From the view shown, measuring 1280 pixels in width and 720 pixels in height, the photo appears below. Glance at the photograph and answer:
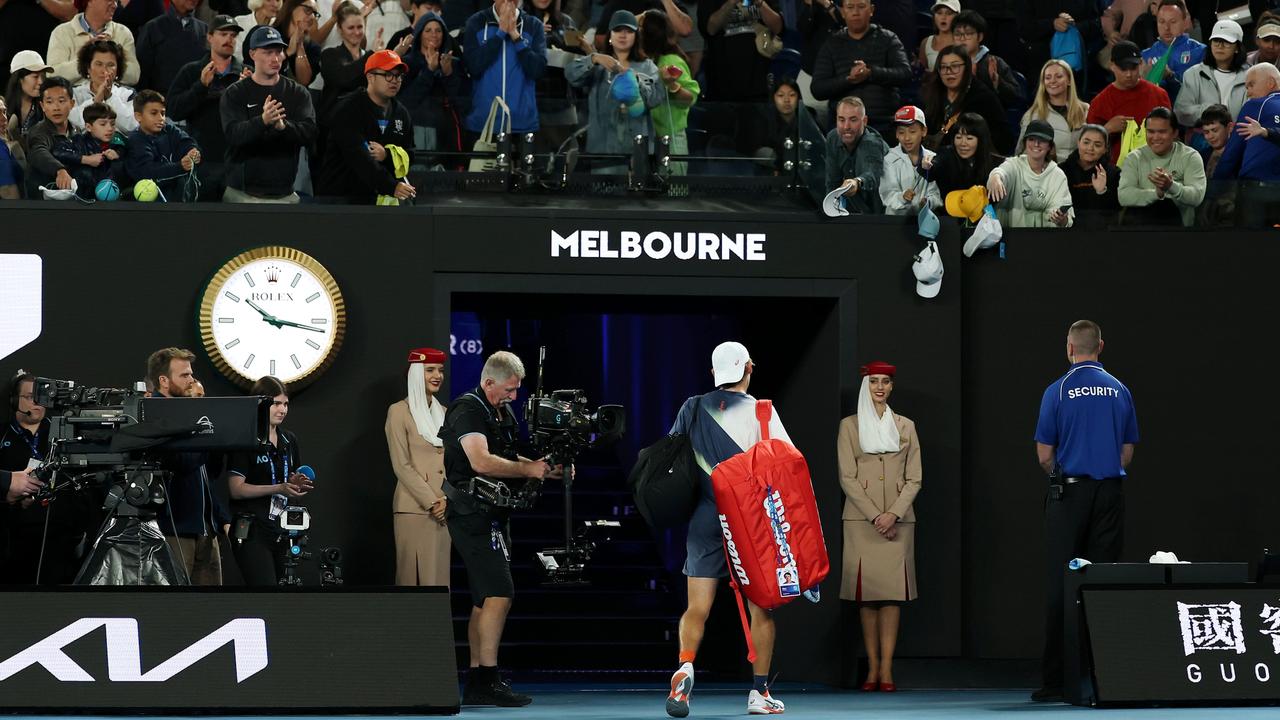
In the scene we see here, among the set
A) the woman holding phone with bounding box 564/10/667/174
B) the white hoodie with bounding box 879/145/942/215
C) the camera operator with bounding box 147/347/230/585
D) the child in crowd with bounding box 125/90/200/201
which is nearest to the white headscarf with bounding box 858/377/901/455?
the white hoodie with bounding box 879/145/942/215

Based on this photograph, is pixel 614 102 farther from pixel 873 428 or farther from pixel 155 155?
pixel 155 155

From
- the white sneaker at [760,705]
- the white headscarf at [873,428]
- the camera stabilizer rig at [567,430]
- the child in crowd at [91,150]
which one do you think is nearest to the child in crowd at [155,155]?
the child in crowd at [91,150]

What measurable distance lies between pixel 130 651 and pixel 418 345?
362 cm

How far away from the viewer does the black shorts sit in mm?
9852

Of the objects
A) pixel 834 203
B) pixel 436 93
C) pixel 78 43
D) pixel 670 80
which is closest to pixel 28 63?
pixel 78 43

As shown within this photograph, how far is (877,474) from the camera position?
457 inches

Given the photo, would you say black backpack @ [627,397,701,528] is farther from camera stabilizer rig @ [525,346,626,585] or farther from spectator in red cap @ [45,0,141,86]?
spectator in red cap @ [45,0,141,86]

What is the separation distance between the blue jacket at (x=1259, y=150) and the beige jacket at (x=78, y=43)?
7524 millimetres

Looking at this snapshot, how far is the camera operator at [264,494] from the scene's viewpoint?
10.7 meters

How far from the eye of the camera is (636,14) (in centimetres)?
1404

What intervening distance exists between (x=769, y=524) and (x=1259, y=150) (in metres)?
5.46

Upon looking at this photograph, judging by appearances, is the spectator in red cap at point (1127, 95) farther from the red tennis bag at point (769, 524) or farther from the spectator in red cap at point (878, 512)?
the red tennis bag at point (769, 524)

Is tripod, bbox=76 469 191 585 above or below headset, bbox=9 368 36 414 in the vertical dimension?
below

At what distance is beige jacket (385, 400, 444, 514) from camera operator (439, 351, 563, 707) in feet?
4.17
